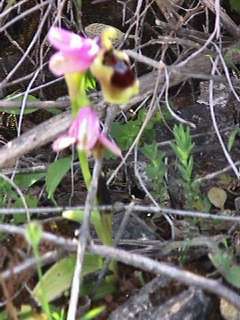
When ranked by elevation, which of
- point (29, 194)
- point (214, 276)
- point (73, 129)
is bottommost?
point (214, 276)

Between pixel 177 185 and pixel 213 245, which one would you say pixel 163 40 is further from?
pixel 213 245

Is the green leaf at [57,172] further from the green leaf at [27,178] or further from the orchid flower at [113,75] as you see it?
the orchid flower at [113,75]

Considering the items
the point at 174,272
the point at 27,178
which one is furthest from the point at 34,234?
the point at 27,178

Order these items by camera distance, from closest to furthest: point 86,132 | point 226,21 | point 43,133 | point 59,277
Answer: point 86,132 < point 59,277 < point 43,133 < point 226,21

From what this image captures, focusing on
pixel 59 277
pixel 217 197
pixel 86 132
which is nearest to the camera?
pixel 86 132

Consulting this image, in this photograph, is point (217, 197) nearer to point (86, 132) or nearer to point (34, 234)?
point (86, 132)

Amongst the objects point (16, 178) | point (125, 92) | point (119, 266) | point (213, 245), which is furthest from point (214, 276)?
point (16, 178)

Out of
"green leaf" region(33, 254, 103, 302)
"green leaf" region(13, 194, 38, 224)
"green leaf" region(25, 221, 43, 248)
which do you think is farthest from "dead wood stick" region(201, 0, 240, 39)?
"green leaf" region(25, 221, 43, 248)
